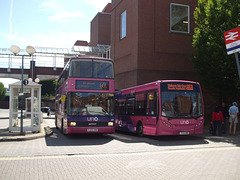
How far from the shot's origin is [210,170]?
6992 mm

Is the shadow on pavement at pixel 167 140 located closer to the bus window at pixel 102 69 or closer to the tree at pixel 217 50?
the bus window at pixel 102 69

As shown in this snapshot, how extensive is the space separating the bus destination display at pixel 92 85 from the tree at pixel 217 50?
7670 mm

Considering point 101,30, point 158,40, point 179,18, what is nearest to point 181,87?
point 158,40

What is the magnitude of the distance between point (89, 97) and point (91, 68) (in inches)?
57.2

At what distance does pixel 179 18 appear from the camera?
2702 centimetres

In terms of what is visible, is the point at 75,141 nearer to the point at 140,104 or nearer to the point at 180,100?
the point at 140,104

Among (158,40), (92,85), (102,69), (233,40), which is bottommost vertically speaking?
(92,85)

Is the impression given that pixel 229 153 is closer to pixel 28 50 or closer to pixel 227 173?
pixel 227 173

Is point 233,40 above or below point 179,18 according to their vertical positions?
below

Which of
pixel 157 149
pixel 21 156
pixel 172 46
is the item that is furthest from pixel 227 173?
pixel 172 46

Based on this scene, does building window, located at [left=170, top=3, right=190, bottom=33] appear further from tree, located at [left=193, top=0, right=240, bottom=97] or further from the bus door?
the bus door

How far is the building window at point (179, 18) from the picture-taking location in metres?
26.9

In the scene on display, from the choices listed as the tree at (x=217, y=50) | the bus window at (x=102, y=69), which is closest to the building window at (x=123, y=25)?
the tree at (x=217, y=50)

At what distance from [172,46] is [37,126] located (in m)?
16.1
